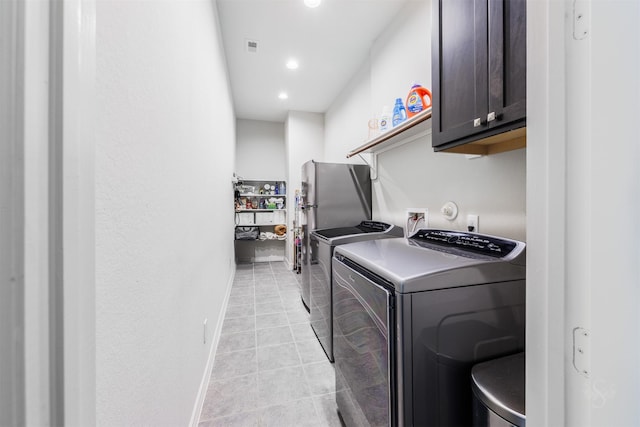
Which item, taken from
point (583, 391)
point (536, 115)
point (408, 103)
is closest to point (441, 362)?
point (583, 391)

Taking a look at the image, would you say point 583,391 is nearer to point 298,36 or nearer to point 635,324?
point 635,324

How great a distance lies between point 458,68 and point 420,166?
831mm

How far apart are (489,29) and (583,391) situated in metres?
1.14

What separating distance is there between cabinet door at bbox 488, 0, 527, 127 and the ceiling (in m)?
1.58

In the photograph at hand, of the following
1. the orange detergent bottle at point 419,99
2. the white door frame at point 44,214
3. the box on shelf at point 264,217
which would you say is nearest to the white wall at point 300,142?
the box on shelf at point 264,217

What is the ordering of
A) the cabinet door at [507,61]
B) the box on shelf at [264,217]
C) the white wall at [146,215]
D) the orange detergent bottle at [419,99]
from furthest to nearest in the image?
the box on shelf at [264,217] → the orange detergent bottle at [419,99] → the cabinet door at [507,61] → the white wall at [146,215]

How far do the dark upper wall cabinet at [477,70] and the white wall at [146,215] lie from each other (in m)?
1.18

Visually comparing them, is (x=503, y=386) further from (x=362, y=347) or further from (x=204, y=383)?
(x=204, y=383)

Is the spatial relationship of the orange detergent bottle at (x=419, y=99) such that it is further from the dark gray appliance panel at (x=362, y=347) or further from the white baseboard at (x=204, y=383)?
the white baseboard at (x=204, y=383)

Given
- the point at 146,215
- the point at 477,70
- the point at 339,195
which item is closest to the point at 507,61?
the point at 477,70

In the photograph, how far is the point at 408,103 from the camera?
5.69 ft

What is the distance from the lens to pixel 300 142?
4.34m

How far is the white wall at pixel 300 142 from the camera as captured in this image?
432 cm

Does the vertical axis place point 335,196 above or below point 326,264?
above
